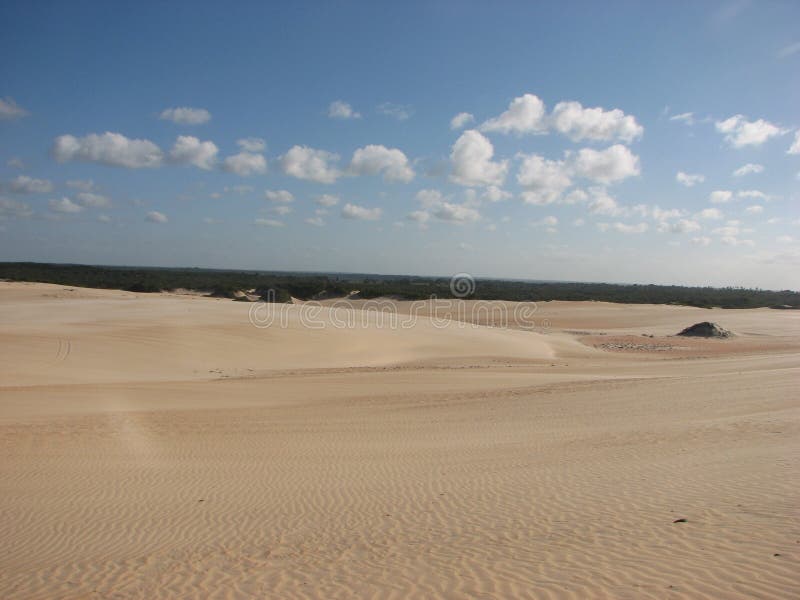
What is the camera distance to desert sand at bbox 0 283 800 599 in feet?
16.5

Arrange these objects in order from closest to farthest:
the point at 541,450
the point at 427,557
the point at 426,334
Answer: the point at 427,557
the point at 541,450
the point at 426,334

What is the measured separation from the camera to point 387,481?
26.7 feet

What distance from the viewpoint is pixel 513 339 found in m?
31.4

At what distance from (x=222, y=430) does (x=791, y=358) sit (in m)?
22.8

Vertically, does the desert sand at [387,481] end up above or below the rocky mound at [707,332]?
below

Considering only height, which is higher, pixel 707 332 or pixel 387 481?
pixel 707 332

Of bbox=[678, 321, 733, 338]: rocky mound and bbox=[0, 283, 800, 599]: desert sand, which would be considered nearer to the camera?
bbox=[0, 283, 800, 599]: desert sand

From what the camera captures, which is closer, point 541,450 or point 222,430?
point 541,450

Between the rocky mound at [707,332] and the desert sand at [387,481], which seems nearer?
the desert sand at [387,481]

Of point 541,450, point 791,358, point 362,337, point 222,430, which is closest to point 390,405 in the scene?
point 222,430

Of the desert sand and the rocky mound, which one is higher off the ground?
the rocky mound

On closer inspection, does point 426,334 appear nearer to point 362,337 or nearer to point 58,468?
point 362,337

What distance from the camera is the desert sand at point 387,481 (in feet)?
16.5

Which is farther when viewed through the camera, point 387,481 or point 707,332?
point 707,332
